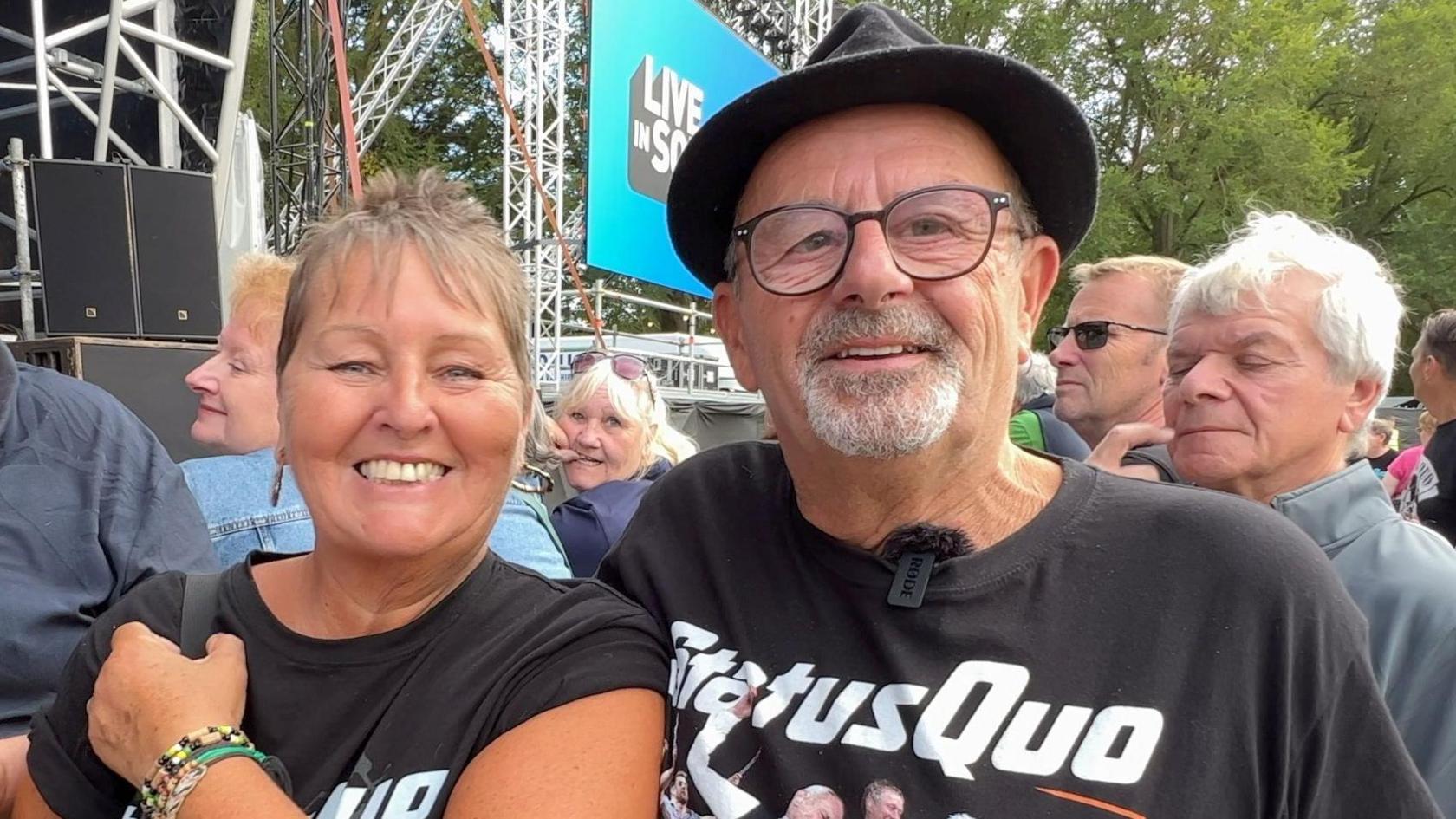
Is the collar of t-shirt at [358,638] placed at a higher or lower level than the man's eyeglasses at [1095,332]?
lower

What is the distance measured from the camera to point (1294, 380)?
182cm

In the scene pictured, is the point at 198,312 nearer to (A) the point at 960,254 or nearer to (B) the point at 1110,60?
(A) the point at 960,254

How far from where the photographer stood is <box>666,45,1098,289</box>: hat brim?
52.5 inches

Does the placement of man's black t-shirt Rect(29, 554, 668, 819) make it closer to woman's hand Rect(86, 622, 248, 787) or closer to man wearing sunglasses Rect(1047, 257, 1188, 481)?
woman's hand Rect(86, 622, 248, 787)

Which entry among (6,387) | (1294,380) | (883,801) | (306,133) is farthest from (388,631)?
(306,133)

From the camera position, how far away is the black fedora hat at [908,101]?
1335mm

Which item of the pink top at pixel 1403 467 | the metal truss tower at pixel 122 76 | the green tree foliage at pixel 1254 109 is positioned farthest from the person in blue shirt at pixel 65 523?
the green tree foliage at pixel 1254 109

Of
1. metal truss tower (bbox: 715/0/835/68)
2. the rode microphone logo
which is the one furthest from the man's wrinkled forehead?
metal truss tower (bbox: 715/0/835/68)

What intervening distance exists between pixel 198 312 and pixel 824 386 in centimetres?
458

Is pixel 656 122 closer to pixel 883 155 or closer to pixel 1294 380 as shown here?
pixel 1294 380

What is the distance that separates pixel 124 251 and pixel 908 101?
4.63 metres

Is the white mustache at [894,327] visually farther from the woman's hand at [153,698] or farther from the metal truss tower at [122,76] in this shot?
the metal truss tower at [122,76]

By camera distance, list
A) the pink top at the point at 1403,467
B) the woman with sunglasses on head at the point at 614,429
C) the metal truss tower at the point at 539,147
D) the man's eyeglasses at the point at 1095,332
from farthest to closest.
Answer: the metal truss tower at the point at 539,147
the pink top at the point at 1403,467
the woman with sunglasses on head at the point at 614,429
the man's eyeglasses at the point at 1095,332

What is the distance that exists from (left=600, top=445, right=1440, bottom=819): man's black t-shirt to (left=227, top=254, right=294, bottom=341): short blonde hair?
1.72 m
